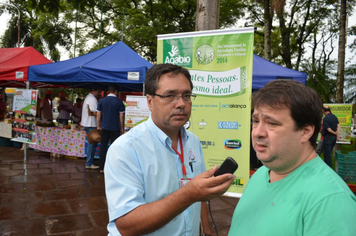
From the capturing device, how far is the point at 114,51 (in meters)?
7.50

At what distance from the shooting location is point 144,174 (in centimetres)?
135

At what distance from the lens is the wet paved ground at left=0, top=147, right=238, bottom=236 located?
342cm

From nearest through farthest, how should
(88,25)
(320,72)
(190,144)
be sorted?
(190,144) < (320,72) < (88,25)

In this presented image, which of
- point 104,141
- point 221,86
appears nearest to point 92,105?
point 104,141

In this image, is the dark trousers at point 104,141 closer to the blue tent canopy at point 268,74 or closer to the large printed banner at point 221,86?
the large printed banner at point 221,86

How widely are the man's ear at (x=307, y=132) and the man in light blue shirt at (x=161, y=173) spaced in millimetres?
318

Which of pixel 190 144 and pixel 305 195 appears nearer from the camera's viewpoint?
pixel 305 195

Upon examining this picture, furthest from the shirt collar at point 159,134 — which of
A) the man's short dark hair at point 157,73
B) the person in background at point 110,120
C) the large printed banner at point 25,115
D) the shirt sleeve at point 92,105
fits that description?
the large printed banner at point 25,115

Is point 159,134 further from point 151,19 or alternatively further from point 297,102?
point 151,19

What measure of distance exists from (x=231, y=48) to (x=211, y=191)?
3.11 meters

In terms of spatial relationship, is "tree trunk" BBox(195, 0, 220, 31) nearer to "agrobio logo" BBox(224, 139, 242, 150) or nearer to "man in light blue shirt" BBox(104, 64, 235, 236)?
"agrobio logo" BBox(224, 139, 242, 150)

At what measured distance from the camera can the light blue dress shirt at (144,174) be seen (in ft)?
4.06

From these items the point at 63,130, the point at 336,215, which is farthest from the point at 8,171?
the point at 336,215

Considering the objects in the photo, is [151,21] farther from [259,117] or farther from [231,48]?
[259,117]
